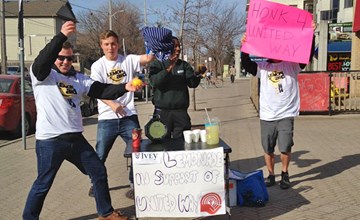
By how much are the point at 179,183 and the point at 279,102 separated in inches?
77.7

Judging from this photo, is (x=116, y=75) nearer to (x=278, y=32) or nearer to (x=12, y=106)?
(x=278, y=32)

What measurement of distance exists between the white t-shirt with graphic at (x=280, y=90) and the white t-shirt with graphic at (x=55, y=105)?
8.30 ft

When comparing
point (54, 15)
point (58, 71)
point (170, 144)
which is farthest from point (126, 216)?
point (54, 15)

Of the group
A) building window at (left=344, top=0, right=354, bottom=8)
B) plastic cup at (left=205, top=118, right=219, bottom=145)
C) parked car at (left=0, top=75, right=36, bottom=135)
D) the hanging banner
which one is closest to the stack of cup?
plastic cup at (left=205, top=118, right=219, bottom=145)

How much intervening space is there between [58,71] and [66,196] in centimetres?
210

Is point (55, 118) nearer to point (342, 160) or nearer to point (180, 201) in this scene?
point (180, 201)

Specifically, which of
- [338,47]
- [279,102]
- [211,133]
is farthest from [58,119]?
[338,47]

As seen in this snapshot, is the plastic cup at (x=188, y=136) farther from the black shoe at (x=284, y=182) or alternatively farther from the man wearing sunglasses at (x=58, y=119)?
the black shoe at (x=284, y=182)

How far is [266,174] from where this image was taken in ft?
21.5

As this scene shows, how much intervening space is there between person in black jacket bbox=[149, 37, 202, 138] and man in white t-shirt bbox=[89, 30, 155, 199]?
0.22 metres

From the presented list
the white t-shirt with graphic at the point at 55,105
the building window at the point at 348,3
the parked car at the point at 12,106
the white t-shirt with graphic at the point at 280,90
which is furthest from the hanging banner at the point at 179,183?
the building window at the point at 348,3

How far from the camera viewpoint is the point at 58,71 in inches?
170

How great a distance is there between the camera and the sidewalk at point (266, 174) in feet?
16.5

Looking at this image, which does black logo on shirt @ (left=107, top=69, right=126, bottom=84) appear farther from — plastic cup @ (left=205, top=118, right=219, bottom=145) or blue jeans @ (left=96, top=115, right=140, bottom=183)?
plastic cup @ (left=205, top=118, right=219, bottom=145)
